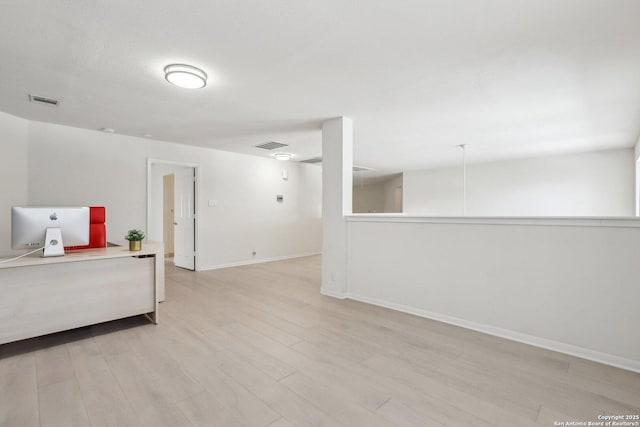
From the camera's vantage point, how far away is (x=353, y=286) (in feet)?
13.2

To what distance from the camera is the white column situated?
4.05m

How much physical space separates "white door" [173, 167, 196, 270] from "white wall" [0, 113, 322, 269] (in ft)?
0.69

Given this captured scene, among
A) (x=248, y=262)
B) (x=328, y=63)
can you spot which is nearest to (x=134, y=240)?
(x=328, y=63)

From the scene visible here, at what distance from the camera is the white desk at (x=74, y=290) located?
2432 mm

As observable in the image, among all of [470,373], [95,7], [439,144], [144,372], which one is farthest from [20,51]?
[439,144]

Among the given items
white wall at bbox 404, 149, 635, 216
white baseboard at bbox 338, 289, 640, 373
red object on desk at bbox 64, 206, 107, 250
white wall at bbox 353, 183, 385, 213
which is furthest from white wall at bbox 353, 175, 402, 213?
red object on desk at bbox 64, 206, 107, 250

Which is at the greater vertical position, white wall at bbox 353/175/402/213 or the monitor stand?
white wall at bbox 353/175/402/213

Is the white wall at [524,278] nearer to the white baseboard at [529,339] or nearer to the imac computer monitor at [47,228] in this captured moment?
the white baseboard at [529,339]

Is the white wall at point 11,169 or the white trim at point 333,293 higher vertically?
the white wall at point 11,169

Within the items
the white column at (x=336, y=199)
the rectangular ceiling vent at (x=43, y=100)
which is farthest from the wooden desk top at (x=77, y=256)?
the white column at (x=336, y=199)

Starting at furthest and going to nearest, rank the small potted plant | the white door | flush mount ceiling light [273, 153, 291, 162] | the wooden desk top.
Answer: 1. flush mount ceiling light [273, 153, 291, 162]
2. the white door
3. the small potted plant
4. the wooden desk top

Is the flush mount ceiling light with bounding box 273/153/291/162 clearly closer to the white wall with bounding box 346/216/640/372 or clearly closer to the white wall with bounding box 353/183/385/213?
the white wall with bounding box 346/216/640/372

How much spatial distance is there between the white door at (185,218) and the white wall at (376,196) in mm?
6142

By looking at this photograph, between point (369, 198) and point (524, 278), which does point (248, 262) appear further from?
point (369, 198)
